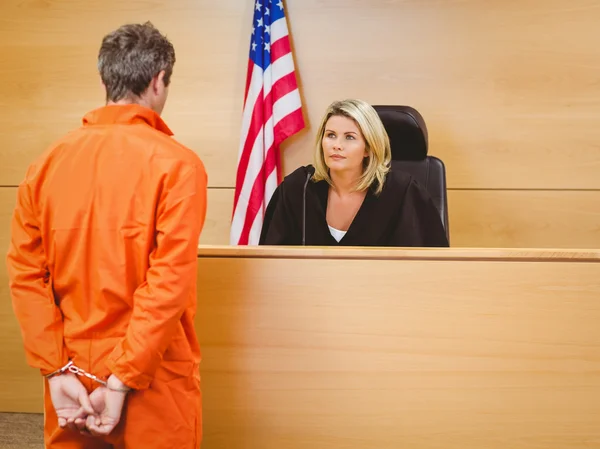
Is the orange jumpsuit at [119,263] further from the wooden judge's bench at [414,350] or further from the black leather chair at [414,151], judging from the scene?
the black leather chair at [414,151]

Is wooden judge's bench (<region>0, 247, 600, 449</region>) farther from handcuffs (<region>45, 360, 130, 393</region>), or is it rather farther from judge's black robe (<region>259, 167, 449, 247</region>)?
judge's black robe (<region>259, 167, 449, 247</region>)

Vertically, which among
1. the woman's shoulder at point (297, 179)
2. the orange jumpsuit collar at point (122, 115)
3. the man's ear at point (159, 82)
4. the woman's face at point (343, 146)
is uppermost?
the man's ear at point (159, 82)

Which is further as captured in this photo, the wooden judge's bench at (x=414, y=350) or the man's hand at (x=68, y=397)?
the wooden judge's bench at (x=414, y=350)

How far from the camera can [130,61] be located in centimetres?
141

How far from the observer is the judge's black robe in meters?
2.48

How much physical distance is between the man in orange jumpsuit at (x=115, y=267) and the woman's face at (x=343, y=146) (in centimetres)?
118

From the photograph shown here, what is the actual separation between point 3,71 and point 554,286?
300cm

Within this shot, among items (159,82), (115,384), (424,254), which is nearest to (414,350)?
(424,254)

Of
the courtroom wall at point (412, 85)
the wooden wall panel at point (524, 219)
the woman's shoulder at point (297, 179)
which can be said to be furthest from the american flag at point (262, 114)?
the wooden wall panel at point (524, 219)

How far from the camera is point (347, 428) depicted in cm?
174

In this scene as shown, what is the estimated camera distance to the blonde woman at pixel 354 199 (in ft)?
8.20

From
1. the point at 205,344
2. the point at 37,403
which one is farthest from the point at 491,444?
the point at 37,403

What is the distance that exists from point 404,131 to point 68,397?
1.83m

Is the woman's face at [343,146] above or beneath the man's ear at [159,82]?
beneath
